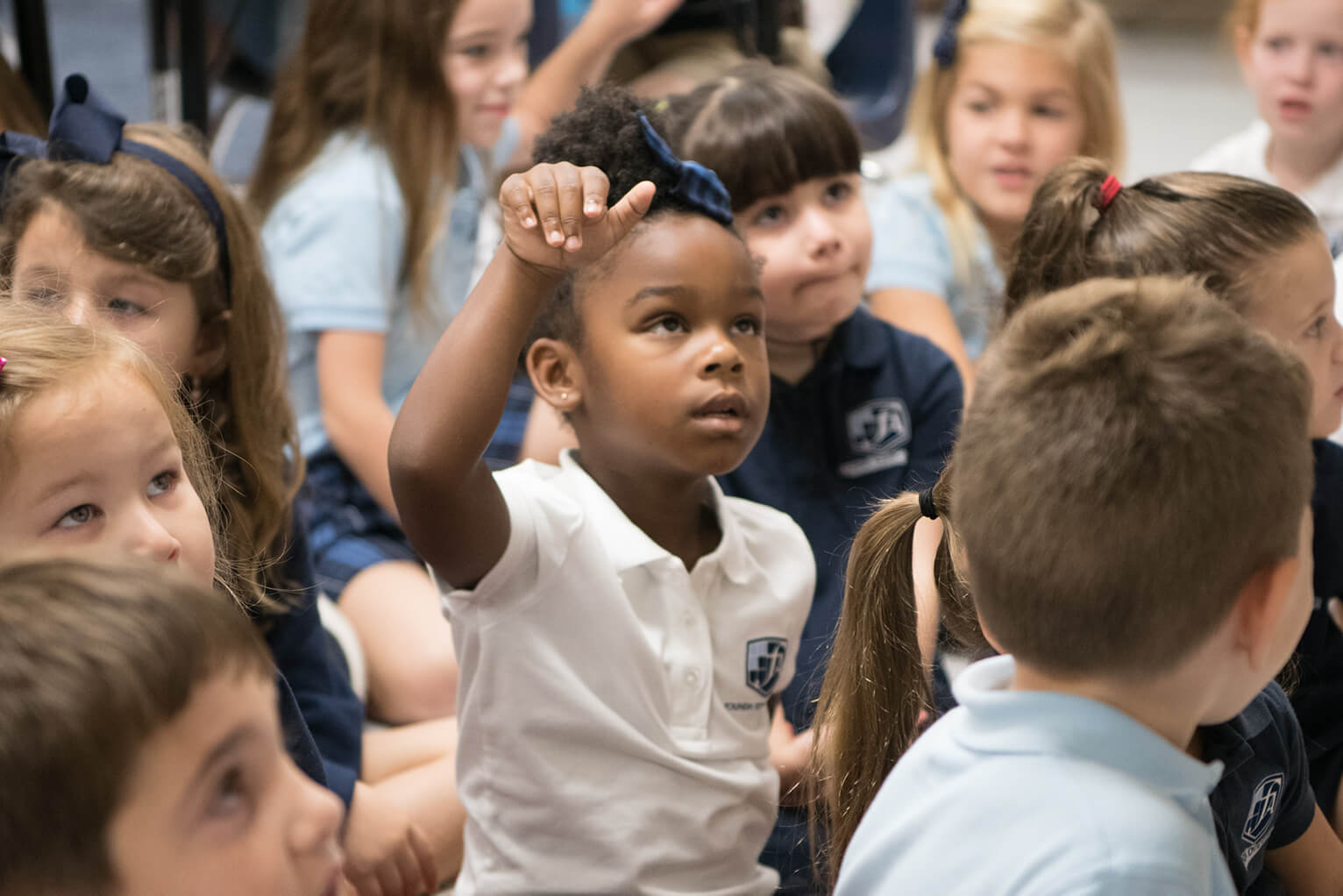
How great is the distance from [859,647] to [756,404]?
9.5 inches

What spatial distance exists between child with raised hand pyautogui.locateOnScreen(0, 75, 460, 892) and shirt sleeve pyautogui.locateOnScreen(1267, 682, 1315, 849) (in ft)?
2.39

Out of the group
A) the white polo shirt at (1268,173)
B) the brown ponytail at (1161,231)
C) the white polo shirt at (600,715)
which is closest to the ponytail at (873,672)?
the white polo shirt at (600,715)

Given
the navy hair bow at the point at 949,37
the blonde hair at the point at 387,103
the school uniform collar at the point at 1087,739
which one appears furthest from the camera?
the navy hair bow at the point at 949,37

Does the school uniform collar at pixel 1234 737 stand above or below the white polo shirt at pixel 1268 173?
above

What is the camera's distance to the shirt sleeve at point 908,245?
201cm

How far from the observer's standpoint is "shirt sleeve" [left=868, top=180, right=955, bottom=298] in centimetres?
201

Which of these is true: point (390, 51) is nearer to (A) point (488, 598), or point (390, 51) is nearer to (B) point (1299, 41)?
(A) point (488, 598)

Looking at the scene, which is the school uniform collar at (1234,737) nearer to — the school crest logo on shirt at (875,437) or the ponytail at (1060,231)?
the ponytail at (1060,231)

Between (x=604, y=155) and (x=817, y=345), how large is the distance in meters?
0.51

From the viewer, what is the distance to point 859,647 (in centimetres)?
97

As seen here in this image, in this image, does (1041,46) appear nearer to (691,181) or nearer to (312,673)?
(691,181)

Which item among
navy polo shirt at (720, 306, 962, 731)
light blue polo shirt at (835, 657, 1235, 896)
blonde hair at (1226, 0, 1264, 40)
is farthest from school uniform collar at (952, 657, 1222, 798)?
blonde hair at (1226, 0, 1264, 40)

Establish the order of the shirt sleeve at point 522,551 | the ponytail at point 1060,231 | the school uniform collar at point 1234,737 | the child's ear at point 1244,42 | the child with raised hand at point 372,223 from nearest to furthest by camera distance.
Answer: the school uniform collar at point 1234,737 < the shirt sleeve at point 522,551 < the ponytail at point 1060,231 < the child with raised hand at point 372,223 < the child's ear at point 1244,42

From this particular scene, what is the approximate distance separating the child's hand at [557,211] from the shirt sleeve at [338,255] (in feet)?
2.99
